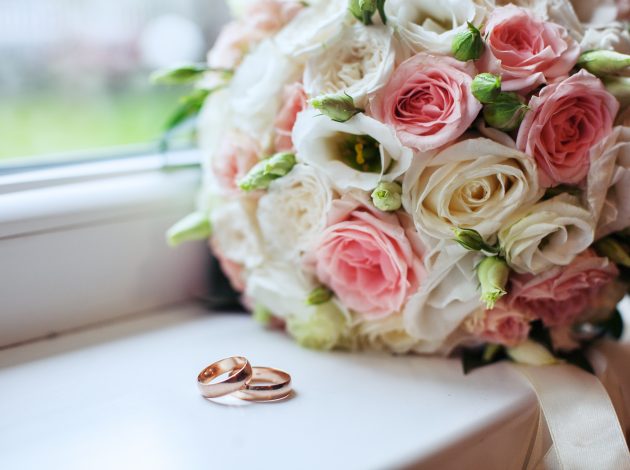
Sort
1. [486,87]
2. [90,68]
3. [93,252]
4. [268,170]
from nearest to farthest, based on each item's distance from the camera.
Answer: [486,87], [268,170], [93,252], [90,68]

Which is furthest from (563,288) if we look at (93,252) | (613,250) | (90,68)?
(90,68)

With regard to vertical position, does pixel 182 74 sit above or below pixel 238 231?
above

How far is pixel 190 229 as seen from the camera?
745mm

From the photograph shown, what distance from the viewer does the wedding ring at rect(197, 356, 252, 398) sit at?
57cm

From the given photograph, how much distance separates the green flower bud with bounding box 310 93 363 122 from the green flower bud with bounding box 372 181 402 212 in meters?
0.07

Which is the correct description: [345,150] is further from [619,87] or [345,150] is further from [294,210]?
[619,87]

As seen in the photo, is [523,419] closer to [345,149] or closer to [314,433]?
[314,433]

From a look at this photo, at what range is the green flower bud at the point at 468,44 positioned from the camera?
0.54m

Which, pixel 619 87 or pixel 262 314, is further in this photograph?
pixel 262 314

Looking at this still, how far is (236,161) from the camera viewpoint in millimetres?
692

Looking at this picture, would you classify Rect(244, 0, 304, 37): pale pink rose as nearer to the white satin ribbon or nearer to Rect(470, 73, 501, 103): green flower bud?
Rect(470, 73, 501, 103): green flower bud

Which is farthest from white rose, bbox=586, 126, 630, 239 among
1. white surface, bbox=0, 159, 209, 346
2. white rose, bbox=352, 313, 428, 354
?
white surface, bbox=0, 159, 209, 346

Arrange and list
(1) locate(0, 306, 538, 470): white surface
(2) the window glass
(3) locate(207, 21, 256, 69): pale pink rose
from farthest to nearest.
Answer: (2) the window glass, (3) locate(207, 21, 256, 69): pale pink rose, (1) locate(0, 306, 538, 470): white surface

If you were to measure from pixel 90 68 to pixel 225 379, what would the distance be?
22.7 inches
